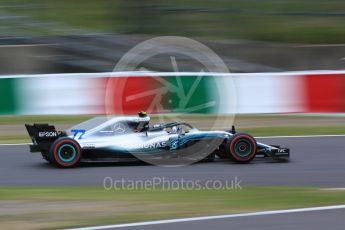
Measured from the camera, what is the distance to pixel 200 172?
923 centimetres

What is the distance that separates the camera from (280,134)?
43.5 feet

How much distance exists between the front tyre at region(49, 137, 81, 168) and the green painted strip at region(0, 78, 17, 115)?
558 cm

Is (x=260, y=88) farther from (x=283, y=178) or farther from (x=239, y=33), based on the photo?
(x=239, y=33)

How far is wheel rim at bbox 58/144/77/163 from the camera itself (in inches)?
379

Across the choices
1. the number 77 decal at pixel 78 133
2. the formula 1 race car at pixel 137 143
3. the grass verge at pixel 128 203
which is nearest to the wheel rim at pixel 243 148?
the formula 1 race car at pixel 137 143

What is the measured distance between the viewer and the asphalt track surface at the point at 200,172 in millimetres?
8715

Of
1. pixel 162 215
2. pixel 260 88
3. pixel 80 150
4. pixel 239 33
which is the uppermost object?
pixel 239 33

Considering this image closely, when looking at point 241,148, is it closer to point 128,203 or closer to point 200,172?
point 200,172

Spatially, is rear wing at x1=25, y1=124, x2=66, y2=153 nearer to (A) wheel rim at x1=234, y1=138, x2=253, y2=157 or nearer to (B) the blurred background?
(A) wheel rim at x1=234, y1=138, x2=253, y2=157

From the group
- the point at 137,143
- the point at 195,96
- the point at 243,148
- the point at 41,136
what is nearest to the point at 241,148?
the point at 243,148

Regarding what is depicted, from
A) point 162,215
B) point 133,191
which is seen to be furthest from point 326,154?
point 162,215

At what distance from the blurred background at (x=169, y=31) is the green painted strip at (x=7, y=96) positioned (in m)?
3.23

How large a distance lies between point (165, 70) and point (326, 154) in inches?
288

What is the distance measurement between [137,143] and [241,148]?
139 centimetres
